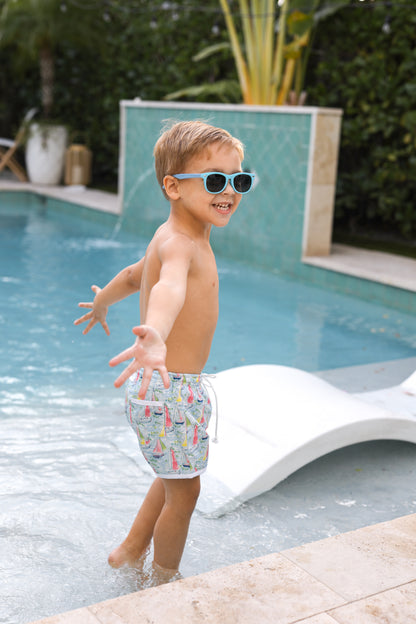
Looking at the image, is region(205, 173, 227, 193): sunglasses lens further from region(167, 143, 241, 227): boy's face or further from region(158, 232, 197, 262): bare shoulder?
region(158, 232, 197, 262): bare shoulder

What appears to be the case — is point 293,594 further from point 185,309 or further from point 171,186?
point 171,186

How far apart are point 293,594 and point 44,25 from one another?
1144cm

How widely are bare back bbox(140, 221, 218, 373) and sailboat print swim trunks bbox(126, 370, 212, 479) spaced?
1.9 inches

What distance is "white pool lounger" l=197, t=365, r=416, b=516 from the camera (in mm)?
2936

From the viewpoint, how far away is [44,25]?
11711mm

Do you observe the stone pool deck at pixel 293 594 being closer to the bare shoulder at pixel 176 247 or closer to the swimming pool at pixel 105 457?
the swimming pool at pixel 105 457

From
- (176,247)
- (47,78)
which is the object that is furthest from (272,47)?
(176,247)

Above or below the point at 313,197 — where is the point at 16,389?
below

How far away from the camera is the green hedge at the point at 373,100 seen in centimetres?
798

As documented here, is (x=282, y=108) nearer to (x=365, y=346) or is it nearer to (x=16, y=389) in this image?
(x=365, y=346)

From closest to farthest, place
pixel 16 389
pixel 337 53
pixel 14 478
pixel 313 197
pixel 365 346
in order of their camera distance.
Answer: pixel 14 478 < pixel 16 389 < pixel 365 346 < pixel 313 197 < pixel 337 53

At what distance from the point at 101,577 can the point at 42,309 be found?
382 centimetres

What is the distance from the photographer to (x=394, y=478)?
10.6 ft

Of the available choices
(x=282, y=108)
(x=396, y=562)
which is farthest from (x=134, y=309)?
(x=396, y=562)
